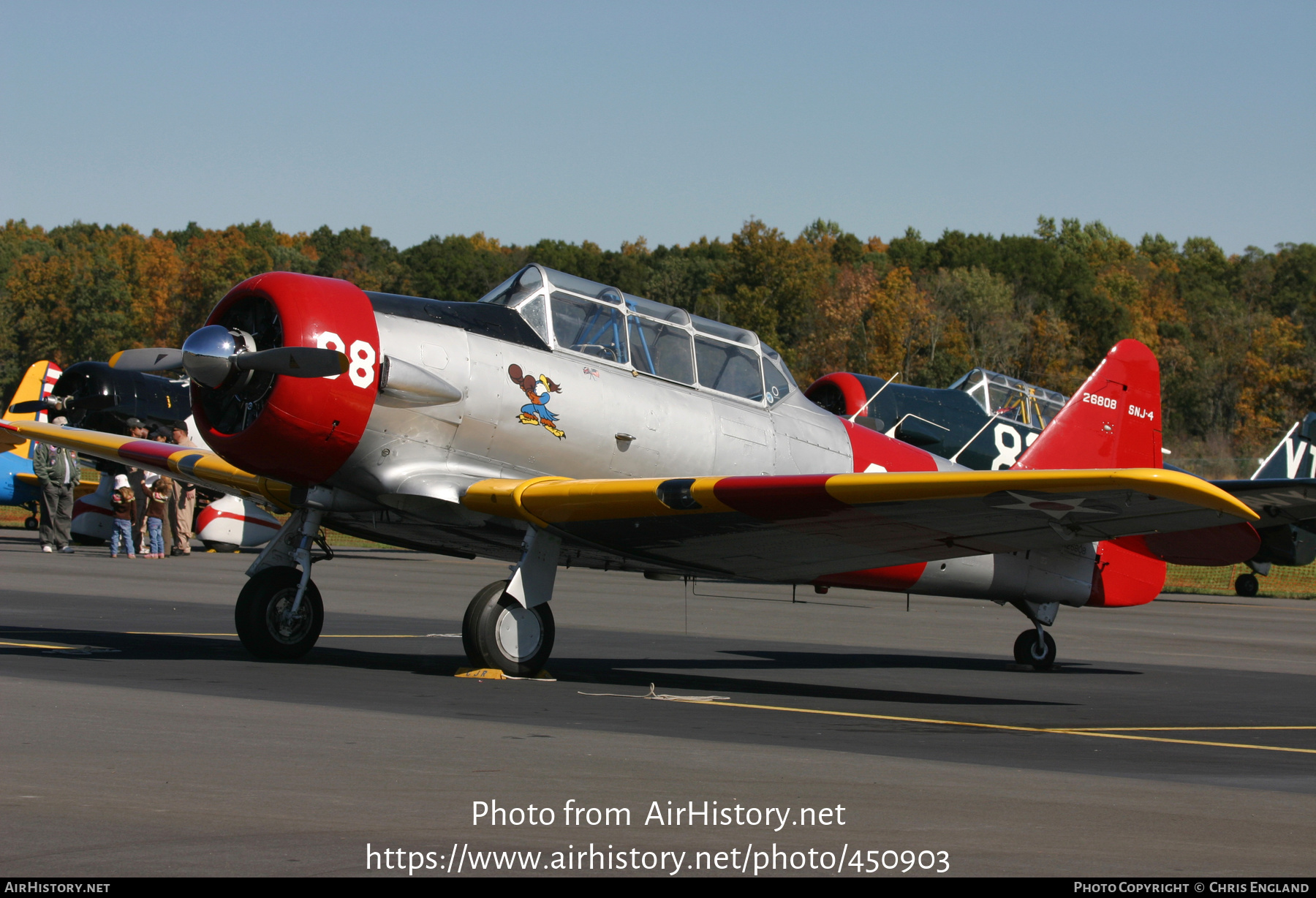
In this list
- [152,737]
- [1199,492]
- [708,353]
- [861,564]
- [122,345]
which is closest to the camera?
[152,737]

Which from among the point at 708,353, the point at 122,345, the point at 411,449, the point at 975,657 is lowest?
the point at 975,657

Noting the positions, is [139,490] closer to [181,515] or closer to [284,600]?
[181,515]

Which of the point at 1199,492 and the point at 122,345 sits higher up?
the point at 122,345

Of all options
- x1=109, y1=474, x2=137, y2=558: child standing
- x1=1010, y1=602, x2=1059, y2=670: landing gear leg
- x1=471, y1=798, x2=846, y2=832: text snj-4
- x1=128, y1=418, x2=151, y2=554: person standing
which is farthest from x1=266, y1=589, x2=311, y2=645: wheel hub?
x1=109, y1=474, x2=137, y2=558: child standing

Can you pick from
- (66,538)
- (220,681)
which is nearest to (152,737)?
(220,681)

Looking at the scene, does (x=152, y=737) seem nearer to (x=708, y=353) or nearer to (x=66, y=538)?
(x=708, y=353)

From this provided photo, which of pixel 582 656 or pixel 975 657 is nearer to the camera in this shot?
pixel 582 656

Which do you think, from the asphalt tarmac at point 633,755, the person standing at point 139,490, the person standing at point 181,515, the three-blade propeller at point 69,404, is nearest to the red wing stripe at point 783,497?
the asphalt tarmac at point 633,755

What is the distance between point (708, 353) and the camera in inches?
413

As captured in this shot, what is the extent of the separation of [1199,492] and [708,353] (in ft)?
15.1

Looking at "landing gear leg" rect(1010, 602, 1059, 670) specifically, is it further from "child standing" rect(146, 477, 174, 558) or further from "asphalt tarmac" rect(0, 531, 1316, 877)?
"child standing" rect(146, 477, 174, 558)

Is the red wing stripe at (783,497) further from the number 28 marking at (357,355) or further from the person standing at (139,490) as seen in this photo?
the person standing at (139,490)

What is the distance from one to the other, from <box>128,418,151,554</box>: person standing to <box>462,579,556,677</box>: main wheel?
14656 millimetres

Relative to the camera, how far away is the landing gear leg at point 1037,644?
11.8 meters
